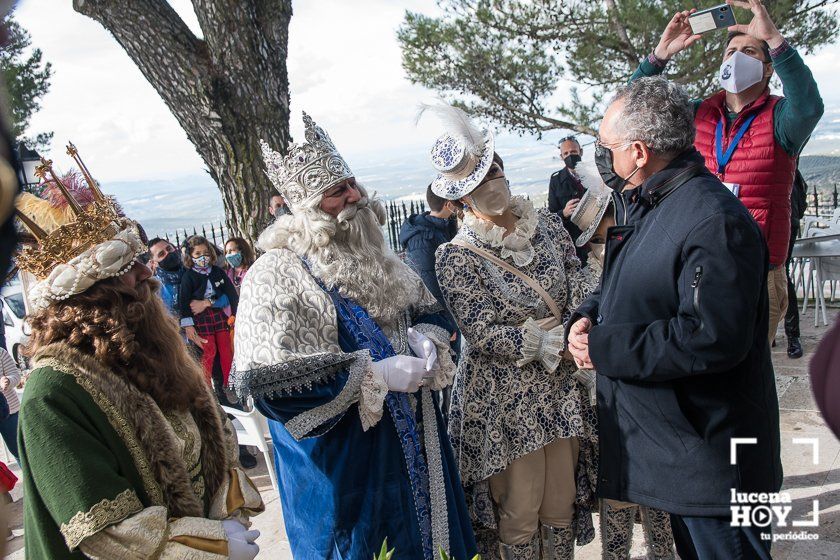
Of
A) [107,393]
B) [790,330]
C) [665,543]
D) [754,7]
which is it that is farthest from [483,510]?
[790,330]

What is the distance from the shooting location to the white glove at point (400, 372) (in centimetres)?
243

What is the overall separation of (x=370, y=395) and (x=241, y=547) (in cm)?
64

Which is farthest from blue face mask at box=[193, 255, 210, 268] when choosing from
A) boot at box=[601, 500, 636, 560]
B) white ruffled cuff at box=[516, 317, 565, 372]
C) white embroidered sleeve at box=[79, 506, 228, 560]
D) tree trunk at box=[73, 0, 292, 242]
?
white embroidered sleeve at box=[79, 506, 228, 560]

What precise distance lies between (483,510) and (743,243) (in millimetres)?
1584

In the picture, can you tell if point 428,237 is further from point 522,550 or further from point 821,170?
point 821,170

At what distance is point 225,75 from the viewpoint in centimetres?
618

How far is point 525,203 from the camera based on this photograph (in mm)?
3049

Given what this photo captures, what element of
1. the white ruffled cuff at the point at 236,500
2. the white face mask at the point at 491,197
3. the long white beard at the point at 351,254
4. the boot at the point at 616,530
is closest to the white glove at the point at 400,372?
the long white beard at the point at 351,254

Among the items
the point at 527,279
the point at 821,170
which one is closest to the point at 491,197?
the point at 527,279

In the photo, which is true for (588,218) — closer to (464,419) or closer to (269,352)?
(464,419)

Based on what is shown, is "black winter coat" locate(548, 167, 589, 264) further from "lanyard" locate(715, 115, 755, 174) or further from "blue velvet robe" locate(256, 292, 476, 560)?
"blue velvet robe" locate(256, 292, 476, 560)

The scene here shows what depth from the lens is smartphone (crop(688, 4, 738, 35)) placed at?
3307 millimetres

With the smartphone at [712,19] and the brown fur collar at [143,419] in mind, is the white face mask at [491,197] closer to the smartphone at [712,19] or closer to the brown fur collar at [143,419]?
the smartphone at [712,19]

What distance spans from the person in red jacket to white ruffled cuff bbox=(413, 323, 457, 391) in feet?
5.34
